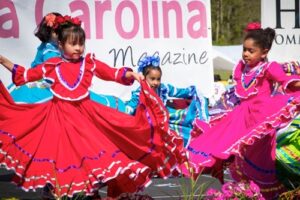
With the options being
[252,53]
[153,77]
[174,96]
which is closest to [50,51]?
[153,77]

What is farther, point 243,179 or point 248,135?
point 243,179

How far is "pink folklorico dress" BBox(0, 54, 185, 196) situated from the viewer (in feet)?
16.0

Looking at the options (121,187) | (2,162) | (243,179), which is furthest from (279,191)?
(2,162)

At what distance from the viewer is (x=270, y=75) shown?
555cm

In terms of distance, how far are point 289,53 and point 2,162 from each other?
456 cm

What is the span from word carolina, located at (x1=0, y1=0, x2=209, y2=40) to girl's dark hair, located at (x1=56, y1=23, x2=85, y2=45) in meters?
2.65

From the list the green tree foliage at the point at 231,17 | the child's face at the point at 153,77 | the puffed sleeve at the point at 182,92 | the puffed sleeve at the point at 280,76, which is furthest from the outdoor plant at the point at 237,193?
the green tree foliage at the point at 231,17

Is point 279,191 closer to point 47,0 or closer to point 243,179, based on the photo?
point 243,179

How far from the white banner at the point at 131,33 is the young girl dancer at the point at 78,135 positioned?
2.62m

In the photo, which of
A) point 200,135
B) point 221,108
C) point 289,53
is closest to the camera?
point 200,135

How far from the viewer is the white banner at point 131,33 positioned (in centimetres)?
787

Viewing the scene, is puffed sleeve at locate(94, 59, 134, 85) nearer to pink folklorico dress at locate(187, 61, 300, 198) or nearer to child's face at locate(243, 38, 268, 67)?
pink folklorico dress at locate(187, 61, 300, 198)

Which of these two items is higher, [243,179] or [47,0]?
[47,0]

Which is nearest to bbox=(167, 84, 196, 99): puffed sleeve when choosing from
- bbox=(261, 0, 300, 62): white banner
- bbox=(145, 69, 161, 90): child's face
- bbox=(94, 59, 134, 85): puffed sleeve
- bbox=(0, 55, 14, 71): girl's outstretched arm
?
bbox=(145, 69, 161, 90): child's face
